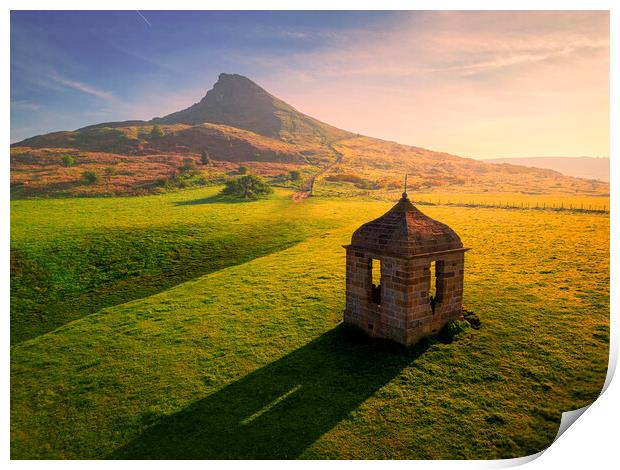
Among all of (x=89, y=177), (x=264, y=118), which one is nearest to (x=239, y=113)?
(x=264, y=118)

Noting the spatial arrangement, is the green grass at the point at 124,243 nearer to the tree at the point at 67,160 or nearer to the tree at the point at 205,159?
the tree at the point at 67,160

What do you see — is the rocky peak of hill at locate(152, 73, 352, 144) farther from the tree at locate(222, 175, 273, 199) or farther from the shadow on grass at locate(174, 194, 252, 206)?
the shadow on grass at locate(174, 194, 252, 206)

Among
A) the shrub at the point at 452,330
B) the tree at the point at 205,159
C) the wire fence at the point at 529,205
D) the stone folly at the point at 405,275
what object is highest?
the tree at the point at 205,159

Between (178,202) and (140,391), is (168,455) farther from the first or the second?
(178,202)

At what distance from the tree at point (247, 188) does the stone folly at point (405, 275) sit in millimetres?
16618

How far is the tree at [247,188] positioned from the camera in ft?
87.1

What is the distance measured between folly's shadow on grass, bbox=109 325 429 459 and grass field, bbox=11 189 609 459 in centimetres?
4

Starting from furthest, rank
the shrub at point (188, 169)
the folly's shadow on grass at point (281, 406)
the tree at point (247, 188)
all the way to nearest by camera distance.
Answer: the shrub at point (188, 169) < the tree at point (247, 188) < the folly's shadow on grass at point (281, 406)

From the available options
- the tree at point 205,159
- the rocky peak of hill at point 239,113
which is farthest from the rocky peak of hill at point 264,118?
the tree at point 205,159

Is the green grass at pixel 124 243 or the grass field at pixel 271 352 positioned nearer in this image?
the grass field at pixel 271 352

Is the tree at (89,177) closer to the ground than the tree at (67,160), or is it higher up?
closer to the ground

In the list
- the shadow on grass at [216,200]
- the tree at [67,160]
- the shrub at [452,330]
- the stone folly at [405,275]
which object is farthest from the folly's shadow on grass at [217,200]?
the shrub at [452,330]

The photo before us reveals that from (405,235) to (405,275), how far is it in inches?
42.1

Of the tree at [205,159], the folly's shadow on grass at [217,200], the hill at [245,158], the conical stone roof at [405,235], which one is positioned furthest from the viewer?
the tree at [205,159]
